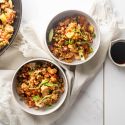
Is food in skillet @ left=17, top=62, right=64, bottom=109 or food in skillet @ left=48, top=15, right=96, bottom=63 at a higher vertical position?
food in skillet @ left=48, top=15, right=96, bottom=63

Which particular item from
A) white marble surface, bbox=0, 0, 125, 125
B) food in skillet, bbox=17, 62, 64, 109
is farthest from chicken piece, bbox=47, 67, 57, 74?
white marble surface, bbox=0, 0, 125, 125

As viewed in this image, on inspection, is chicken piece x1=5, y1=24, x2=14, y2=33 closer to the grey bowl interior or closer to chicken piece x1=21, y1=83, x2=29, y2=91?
the grey bowl interior

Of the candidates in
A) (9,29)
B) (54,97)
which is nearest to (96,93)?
(54,97)

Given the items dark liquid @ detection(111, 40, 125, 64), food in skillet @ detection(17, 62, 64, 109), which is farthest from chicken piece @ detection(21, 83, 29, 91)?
dark liquid @ detection(111, 40, 125, 64)

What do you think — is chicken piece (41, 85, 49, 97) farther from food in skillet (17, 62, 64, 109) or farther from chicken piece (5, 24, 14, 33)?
chicken piece (5, 24, 14, 33)

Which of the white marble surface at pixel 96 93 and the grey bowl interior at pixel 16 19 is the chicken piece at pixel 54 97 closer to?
the white marble surface at pixel 96 93

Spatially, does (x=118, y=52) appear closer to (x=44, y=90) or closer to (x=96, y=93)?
A: (x=96, y=93)
